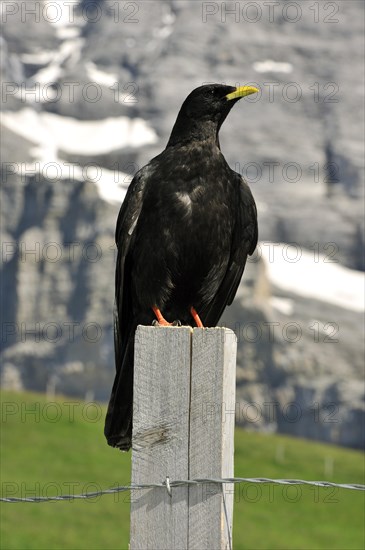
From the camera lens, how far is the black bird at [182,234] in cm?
740

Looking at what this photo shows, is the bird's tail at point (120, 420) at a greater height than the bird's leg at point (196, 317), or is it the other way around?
the bird's leg at point (196, 317)

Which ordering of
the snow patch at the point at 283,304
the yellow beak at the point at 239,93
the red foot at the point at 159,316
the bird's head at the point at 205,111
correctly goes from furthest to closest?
the snow patch at the point at 283,304, the yellow beak at the point at 239,93, the bird's head at the point at 205,111, the red foot at the point at 159,316

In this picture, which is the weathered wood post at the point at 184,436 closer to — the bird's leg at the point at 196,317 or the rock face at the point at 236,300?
the bird's leg at the point at 196,317

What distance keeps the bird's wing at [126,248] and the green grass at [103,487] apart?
16776mm

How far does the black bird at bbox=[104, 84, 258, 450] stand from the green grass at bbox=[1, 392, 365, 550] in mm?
16796

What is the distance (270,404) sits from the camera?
13762 cm

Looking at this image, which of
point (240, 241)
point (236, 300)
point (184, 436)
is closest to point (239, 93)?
point (240, 241)

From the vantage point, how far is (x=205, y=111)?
8094 millimetres

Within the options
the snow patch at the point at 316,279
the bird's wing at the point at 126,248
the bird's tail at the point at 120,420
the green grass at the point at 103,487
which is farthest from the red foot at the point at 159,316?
the snow patch at the point at 316,279

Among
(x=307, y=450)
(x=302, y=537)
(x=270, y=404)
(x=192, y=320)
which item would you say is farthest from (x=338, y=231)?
(x=192, y=320)

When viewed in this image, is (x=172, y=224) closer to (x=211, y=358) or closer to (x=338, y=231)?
(x=211, y=358)

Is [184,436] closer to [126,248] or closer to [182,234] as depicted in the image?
[182,234]

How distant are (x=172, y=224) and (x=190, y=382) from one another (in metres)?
2.98

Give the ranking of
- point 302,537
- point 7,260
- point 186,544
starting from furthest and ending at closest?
point 7,260, point 302,537, point 186,544
